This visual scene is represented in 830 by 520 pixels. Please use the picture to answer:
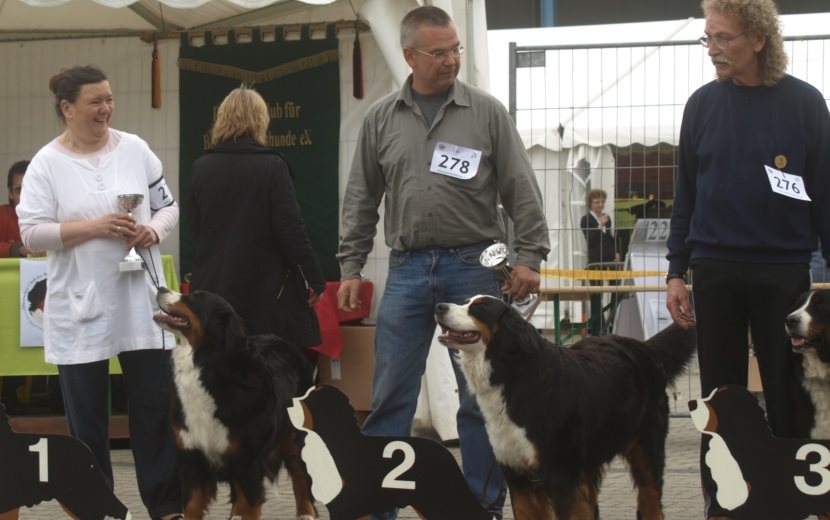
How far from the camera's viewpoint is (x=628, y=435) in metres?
4.57

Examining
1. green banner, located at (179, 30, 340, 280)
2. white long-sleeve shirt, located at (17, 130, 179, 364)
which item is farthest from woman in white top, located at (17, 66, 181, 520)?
green banner, located at (179, 30, 340, 280)

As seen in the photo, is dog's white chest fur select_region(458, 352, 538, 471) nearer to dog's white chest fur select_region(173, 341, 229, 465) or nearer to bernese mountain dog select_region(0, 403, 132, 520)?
dog's white chest fur select_region(173, 341, 229, 465)

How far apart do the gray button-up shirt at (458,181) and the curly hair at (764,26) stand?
93cm

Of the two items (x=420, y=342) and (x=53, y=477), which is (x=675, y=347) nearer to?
(x=420, y=342)

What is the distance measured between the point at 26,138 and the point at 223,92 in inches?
60.2

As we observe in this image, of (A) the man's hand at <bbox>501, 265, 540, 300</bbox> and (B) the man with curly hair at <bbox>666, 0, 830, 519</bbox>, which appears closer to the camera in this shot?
(B) the man with curly hair at <bbox>666, 0, 830, 519</bbox>

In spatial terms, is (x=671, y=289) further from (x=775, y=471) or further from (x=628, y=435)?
(x=775, y=471)

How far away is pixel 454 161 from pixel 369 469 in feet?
4.04

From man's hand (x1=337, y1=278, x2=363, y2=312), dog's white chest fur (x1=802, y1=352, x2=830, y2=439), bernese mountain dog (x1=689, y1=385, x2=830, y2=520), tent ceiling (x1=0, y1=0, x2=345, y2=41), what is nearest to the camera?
bernese mountain dog (x1=689, y1=385, x2=830, y2=520)

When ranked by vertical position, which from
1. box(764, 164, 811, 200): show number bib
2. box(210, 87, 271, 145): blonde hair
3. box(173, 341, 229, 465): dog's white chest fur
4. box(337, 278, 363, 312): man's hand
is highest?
box(210, 87, 271, 145): blonde hair

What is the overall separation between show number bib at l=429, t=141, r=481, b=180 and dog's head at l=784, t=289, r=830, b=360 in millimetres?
1304

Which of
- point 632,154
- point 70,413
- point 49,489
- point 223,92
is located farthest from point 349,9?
point 49,489

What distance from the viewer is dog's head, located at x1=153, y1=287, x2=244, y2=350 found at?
4.66 metres

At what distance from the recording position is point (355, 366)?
7.86m
